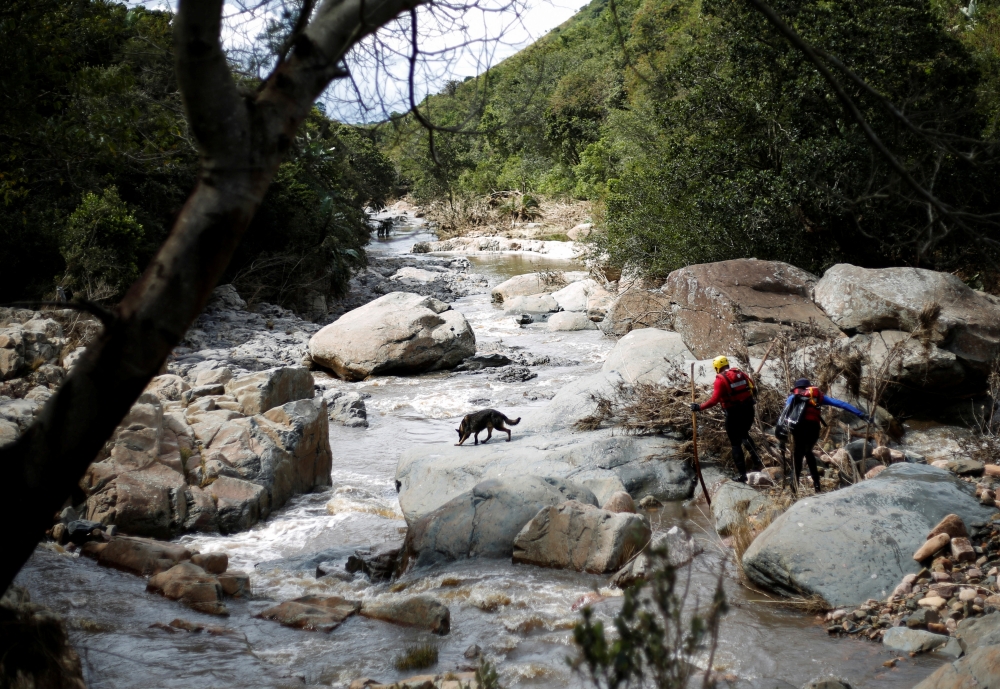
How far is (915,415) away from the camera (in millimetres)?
10836

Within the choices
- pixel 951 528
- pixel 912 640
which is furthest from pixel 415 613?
pixel 951 528

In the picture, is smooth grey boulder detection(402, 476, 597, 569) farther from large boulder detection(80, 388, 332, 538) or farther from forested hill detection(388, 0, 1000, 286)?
forested hill detection(388, 0, 1000, 286)

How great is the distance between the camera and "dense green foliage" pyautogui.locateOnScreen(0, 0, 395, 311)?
5.13 meters

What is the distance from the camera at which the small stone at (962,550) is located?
581 centimetres

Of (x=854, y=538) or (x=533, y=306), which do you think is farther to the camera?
(x=533, y=306)

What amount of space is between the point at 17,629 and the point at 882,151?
12.7ft

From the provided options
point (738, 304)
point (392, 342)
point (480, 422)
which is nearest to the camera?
point (480, 422)

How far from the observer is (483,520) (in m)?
7.32

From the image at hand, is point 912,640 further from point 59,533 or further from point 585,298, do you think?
point 585,298

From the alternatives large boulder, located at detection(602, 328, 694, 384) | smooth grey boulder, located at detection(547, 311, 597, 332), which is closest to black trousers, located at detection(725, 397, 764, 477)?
large boulder, located at detection(602, 328, 694, 384)

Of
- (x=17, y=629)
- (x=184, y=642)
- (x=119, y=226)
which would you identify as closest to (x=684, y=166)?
(x=119, y=226)

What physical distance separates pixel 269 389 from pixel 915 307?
28.0 ft

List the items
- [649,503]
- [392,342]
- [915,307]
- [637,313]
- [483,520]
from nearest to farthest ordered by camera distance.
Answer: [483,520] → [649,503] → [915,307] → [392,342] → [637,313]

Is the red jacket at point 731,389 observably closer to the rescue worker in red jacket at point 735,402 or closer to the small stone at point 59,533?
the rescue worker in red jacket at point 735,402
